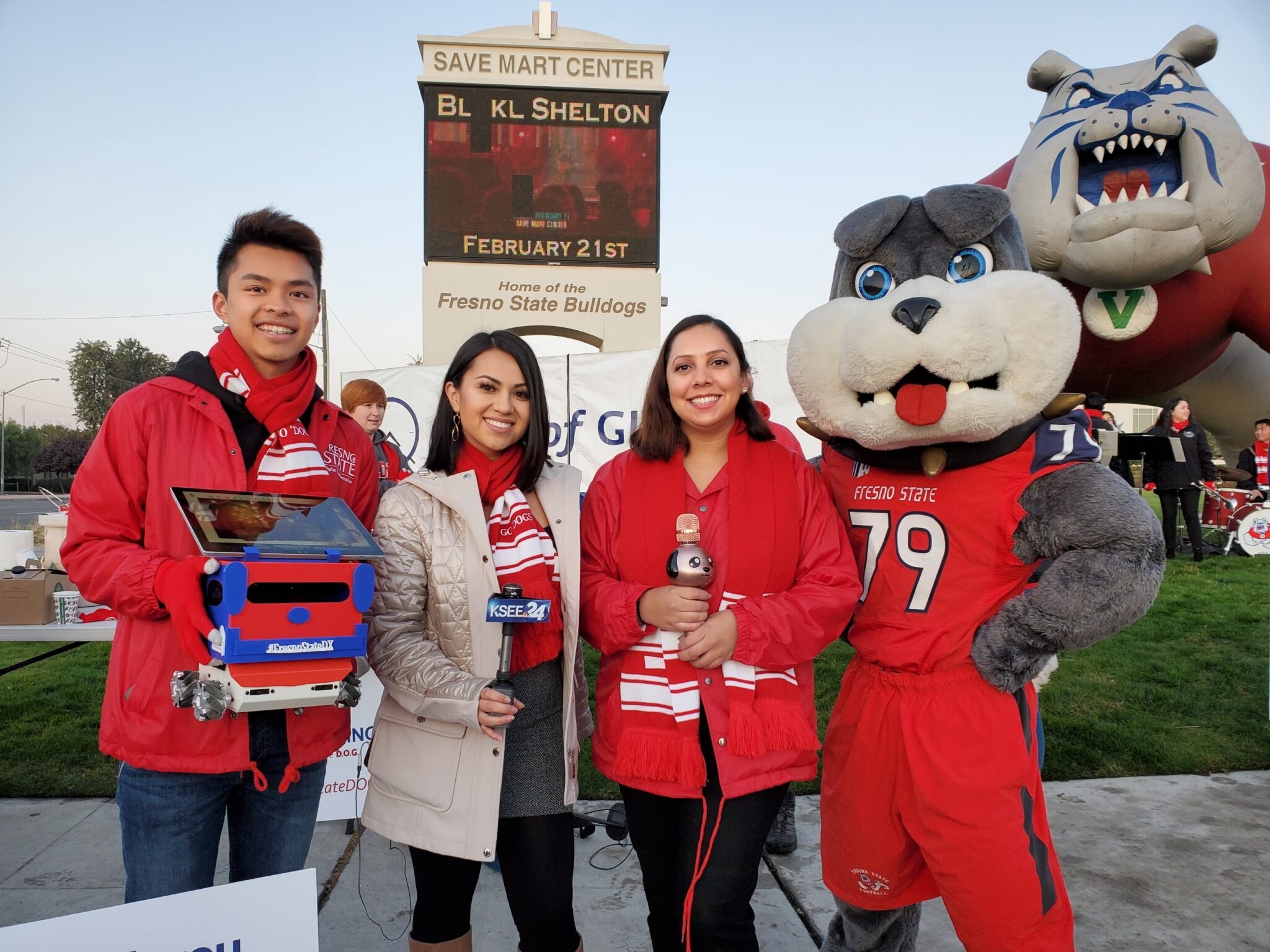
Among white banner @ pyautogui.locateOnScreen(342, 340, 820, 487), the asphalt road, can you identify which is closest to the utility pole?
the asphalt road

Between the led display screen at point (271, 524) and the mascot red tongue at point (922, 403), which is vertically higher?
the mascot red tongue at point (922, 403)

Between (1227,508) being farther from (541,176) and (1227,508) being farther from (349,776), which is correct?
(349,776)

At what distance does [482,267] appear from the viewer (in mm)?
10352

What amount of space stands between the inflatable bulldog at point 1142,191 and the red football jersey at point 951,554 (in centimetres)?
243

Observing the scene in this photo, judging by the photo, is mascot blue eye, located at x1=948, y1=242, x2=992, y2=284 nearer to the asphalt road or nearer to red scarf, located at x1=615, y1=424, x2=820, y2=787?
red scarf, located at x1=615, y1=424, x2=820, y2=787

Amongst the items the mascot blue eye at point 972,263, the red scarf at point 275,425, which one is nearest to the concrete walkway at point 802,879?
the red scarf at point 275,425

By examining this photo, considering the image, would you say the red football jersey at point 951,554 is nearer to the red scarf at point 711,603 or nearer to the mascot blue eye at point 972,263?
the red scarf at point 711,603

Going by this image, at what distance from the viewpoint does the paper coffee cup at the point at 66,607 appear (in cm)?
337

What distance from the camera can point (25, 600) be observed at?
10.6 ft

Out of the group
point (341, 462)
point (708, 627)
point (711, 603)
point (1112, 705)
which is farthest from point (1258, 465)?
point (341, 462)

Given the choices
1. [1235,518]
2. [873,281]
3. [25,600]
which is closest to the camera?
[873,281]

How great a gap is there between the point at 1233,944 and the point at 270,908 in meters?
2.86

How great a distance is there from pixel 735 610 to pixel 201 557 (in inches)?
42.4

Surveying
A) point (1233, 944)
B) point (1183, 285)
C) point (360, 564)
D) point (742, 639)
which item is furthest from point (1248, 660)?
point (360, 564)
